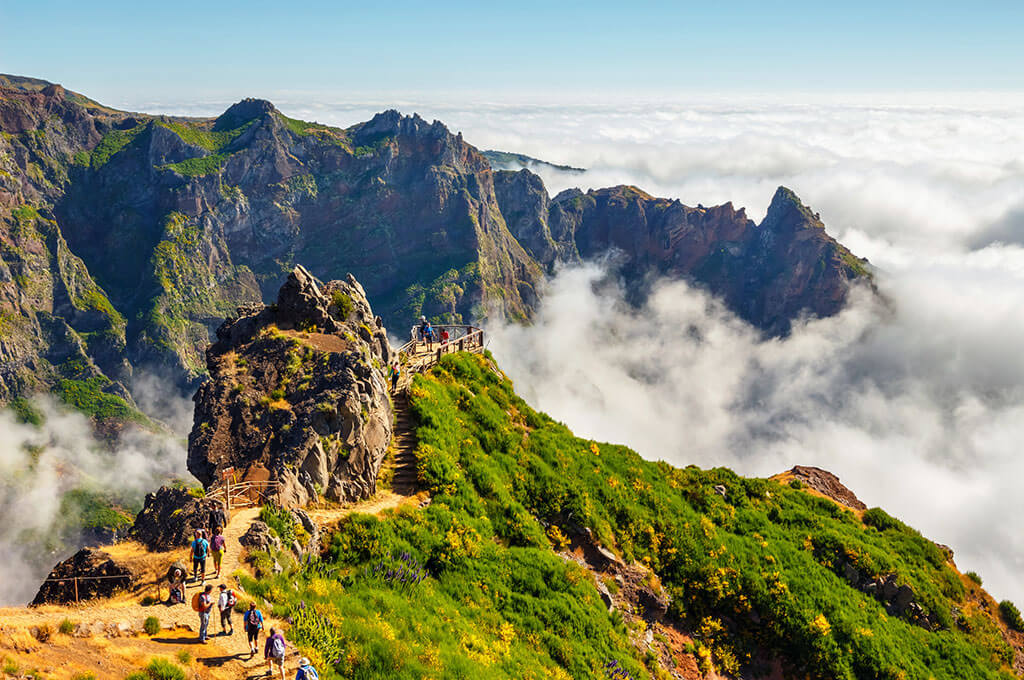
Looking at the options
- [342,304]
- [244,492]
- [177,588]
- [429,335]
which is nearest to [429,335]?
[429,335]

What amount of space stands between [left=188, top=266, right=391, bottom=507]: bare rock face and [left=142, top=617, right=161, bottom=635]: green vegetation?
8.19m

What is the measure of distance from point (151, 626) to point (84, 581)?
479cm

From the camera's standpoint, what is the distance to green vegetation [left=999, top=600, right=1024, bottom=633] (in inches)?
1569

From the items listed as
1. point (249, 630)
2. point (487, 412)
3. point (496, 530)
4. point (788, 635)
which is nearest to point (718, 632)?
point (788, 635)

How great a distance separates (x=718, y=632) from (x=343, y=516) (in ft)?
71.7

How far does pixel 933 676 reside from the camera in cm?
3316

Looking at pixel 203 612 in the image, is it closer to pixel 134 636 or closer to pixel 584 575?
pixel 134 636

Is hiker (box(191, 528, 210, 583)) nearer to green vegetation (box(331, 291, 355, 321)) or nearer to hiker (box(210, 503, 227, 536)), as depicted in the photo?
hiker (box(210, 503, 227, 536))

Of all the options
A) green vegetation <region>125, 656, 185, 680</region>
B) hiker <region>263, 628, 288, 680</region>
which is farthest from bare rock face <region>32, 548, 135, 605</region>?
hiker <region>263, 628, 288, 680</region>

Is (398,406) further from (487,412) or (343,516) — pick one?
(343,516)

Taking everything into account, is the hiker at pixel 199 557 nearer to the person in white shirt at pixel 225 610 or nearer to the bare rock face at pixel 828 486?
the person in white shirt at pixel 225 610

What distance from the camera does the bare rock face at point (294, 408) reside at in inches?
1164

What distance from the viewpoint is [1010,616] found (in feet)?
132

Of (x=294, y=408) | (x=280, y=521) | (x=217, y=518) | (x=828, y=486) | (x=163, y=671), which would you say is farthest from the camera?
(x=828, y=486)
